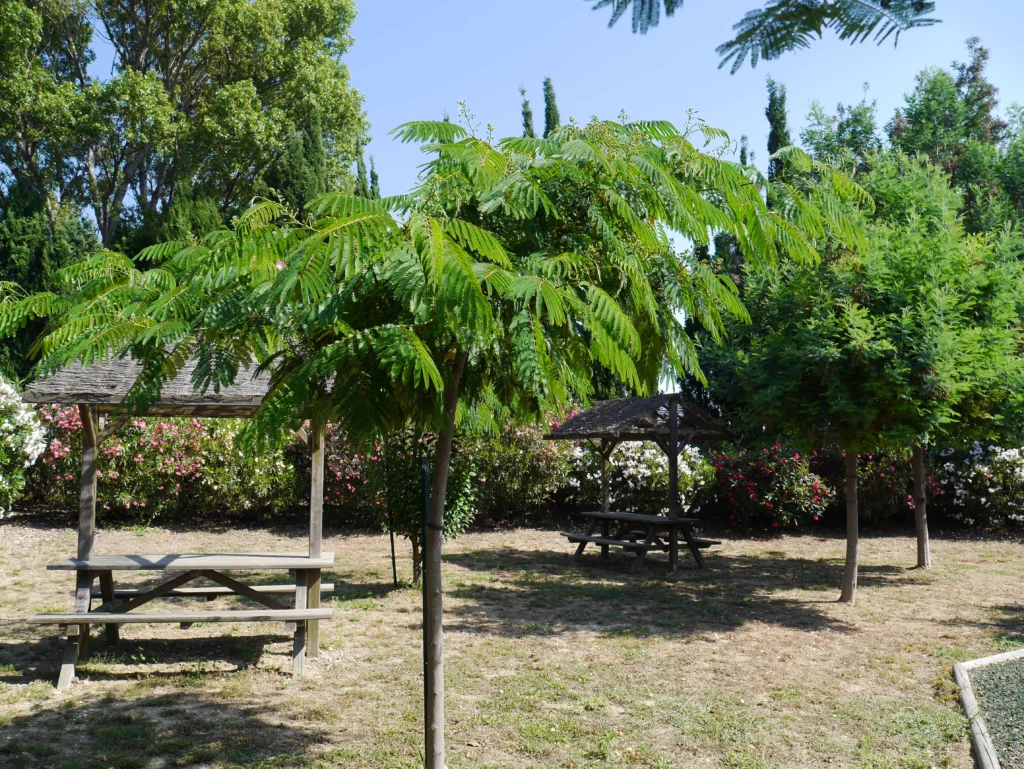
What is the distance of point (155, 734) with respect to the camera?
5.42 metres

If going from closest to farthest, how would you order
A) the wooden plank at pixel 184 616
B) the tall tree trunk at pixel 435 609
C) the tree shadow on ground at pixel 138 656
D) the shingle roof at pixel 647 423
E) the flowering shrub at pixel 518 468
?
1. the tall tree trunk at pixel 435 609
2. the wooden plank at pixel 184 616
3. the tree shadow on ground at pixel 138 656
4. the shingle roof at pixel 647 423
5. the flowering shrub at pixel 518 468

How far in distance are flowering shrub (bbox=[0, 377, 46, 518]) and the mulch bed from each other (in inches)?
593

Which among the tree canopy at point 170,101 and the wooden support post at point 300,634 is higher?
the tree canopy at point 170,101

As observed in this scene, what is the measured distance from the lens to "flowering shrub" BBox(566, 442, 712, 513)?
17.1 meters

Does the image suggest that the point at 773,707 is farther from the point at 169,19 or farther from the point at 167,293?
the point at 169,19

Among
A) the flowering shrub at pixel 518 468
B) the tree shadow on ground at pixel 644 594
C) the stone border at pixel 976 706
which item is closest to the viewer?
the stone border at pixel 976 706

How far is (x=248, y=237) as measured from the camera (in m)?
3.28

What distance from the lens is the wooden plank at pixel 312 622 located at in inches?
289

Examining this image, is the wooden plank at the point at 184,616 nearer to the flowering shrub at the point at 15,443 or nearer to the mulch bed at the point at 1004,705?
the mulch bed at the point at 1004,705

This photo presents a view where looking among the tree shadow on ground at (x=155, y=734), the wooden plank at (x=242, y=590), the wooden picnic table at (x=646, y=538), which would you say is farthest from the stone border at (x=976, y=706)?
the wooden picnic table at (x=646, y=538)

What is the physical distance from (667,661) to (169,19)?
24.2 m

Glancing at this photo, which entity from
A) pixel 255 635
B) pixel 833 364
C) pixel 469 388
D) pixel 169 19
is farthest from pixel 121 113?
pixel 469 388

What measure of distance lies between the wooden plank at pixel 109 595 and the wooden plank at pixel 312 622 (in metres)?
1.72

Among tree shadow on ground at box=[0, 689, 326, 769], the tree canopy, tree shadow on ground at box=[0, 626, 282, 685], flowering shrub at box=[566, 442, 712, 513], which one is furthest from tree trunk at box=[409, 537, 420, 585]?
the tree canopy
